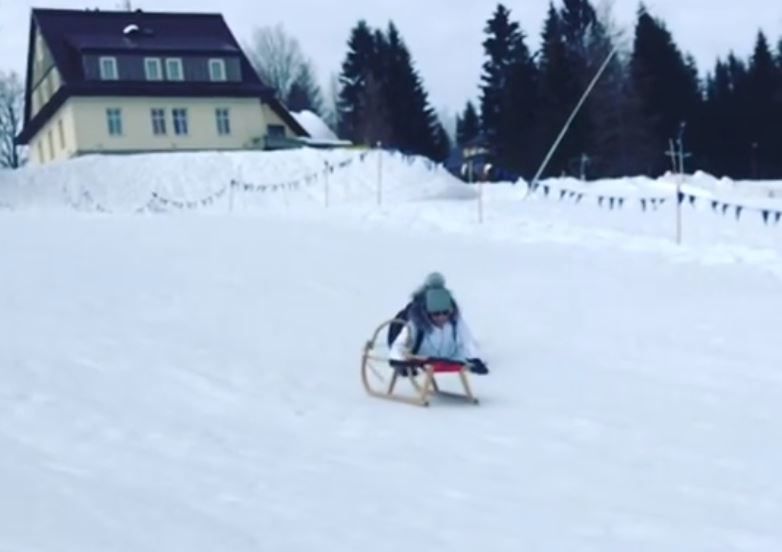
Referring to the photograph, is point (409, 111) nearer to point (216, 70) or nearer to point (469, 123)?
point (216, 70)

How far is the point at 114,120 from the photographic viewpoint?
188 feet

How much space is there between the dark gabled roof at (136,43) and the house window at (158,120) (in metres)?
0.88

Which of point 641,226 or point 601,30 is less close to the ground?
point 601,30

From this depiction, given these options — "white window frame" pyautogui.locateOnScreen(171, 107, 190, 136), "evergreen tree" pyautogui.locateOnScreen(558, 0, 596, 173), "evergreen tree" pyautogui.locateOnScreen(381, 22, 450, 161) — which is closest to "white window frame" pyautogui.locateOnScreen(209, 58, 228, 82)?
"white window frame" pyautogui.locateOnScreen(171, 107, 190, 136)

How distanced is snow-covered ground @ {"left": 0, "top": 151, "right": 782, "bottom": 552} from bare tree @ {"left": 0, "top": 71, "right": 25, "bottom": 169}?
61.7 meters

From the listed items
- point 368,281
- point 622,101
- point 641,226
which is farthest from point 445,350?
point 622,101

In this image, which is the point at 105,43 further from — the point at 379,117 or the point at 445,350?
the point at 445,350

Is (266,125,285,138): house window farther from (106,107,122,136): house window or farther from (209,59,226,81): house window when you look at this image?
(106,107,122,136): house window

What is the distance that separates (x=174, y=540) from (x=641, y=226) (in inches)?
832

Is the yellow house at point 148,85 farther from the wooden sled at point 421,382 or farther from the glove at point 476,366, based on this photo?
the glove at point 476,366

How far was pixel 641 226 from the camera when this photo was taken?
26.0m

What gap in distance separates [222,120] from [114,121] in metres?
5.22

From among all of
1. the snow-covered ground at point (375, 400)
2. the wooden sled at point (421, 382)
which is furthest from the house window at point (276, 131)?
the wooden sled at point (421, 382)

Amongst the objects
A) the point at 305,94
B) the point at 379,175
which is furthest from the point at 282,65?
the point at 379,175
